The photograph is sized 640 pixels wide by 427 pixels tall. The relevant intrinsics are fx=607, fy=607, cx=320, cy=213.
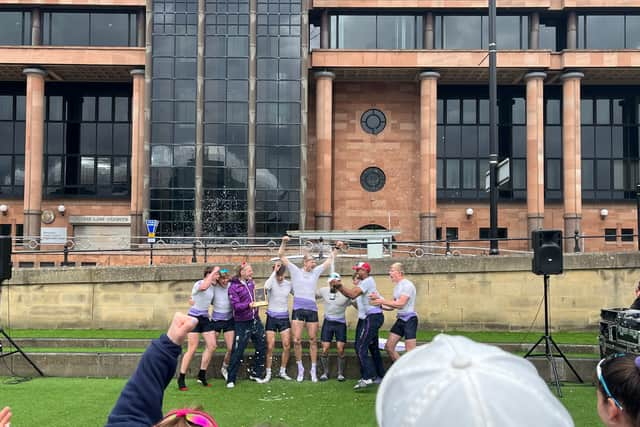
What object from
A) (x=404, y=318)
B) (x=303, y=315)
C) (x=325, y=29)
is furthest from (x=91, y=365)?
(x=325, y=29)

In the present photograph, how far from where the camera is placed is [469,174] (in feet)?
118

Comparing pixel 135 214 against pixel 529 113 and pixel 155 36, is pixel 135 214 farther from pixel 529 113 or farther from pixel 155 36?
pixel 529 113

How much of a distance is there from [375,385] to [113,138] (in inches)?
1206

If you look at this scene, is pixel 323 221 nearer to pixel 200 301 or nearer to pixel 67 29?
pixel 67 29

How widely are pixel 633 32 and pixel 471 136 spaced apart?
Answer: 10.3m

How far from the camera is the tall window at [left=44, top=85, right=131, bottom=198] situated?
35.8 meters

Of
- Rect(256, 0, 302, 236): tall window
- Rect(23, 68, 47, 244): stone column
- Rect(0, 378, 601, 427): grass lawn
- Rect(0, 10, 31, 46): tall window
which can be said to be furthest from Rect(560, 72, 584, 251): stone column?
Rect(0, 10, 31, 46): tall window

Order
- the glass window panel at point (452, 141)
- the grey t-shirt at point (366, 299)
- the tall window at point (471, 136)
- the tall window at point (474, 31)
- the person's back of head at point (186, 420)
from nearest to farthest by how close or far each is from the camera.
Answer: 1. the person's back of head at point (186, 420)
2. the grey t-shirt at point (366, 299)
3. the tall window at point (474, 31)
4. the tall window at point (471, 136)
5. the glass window panel at point (452, 141)

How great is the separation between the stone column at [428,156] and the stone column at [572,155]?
7130 millimetres

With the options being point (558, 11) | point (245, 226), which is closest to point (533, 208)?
point (558, 11)

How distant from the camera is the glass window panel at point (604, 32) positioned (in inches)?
1331

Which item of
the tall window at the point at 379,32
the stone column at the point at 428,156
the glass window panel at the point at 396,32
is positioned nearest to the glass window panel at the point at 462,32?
the tall window at the point at 379,32

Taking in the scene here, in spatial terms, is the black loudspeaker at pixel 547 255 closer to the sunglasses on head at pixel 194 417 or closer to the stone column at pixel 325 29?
the sunglasses on head at pixel 194 417

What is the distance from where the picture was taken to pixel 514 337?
1417 centimetres
